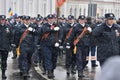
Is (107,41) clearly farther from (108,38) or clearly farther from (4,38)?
(4,38)

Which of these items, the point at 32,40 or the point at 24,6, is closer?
the point at 32,40

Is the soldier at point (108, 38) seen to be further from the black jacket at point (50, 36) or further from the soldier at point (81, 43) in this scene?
the black jacket at point (50, 36)

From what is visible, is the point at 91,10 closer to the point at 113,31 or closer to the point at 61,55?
the point at 61,55

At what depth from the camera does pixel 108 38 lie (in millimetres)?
8133

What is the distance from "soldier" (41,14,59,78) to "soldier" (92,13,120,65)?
307 centimetres

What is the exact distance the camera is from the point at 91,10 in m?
17.2

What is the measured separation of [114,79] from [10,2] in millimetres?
47283

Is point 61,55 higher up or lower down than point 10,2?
lower down

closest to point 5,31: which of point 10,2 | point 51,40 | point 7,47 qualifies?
point 7,47

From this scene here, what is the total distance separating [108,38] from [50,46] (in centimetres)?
347

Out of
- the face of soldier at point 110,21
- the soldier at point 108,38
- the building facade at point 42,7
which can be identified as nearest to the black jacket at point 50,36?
the soldier at point 108,38

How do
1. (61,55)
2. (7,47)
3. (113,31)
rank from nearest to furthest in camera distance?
(113,31) → (7,47) → (61,55)

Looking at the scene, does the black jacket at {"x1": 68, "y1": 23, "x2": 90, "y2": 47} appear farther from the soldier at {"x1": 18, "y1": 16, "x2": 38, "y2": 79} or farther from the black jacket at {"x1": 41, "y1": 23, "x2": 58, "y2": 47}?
the soldier at {"x1": 18, "y1": 16, "x2": 38, "y2": 79}

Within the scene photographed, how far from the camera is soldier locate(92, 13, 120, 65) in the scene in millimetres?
8086
